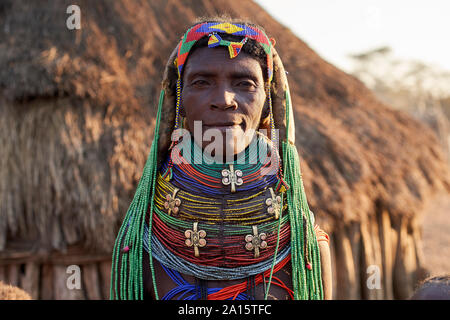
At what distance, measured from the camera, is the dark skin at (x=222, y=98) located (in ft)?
5.57

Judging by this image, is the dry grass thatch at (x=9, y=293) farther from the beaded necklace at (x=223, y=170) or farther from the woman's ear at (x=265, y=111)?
the woman's ear at (x=265, y=111)

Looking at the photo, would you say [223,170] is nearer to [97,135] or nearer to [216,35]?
[216,35]

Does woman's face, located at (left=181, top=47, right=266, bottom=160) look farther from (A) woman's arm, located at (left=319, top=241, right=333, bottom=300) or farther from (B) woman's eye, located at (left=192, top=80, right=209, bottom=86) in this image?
(A) woman's arm, located at (left=319, top=241, right=333, bottom=300)

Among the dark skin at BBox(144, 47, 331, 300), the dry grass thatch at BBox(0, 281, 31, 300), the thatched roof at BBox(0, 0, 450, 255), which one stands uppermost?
the thatched roof at BBox(0, 0, 450, 255)

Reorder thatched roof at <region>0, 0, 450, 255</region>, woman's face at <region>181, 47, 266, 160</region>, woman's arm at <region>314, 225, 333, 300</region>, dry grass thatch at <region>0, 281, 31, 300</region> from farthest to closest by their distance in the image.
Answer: thatched roof at <region>0, 0, 450, 255</region> < dry grass thatch at <region>0, 281, 31, 300</region> < woman's arm at <region>314, 225, 333, 300</region> < woman's face at <region>181, 47, 266, 160</region>

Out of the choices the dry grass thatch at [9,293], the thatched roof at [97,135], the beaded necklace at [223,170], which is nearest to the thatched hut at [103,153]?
the thatched roof at [97,135]

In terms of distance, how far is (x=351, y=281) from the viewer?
5.60 m

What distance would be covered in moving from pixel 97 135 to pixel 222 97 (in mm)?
3406

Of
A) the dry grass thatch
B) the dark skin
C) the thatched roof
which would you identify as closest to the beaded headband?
the dark skin

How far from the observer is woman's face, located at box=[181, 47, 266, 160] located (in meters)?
1.70

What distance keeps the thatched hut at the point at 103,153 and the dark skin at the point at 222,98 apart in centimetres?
316

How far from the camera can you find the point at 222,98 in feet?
5.49

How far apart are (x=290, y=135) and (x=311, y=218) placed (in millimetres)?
358
